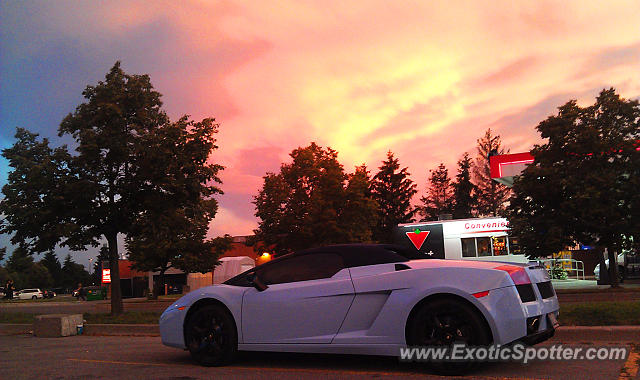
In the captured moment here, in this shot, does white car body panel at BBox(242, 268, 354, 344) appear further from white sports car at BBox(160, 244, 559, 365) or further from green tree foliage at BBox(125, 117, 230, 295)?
green tree foliage at BBox(125, 117, 230, 295)

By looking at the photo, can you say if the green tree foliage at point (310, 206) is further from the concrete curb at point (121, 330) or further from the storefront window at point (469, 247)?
the concrete curb at point (121, 330)

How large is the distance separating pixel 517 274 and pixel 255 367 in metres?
2.90

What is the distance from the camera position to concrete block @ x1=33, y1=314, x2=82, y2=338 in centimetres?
1077

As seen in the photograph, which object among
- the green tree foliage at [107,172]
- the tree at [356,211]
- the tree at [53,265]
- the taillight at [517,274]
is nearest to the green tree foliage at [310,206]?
the tree at [356,211]

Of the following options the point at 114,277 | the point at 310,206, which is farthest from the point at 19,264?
the point at 114,277

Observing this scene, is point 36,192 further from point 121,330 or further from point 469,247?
point 469,247

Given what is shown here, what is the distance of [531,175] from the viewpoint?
18047 millimetres

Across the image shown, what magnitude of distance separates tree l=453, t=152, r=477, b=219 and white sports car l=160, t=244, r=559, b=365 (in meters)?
68.1

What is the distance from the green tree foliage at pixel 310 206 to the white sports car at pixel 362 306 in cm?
2752

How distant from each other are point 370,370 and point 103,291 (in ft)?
154

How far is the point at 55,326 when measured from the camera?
10.8 meters

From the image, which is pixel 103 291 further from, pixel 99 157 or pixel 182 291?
pixel 99 157

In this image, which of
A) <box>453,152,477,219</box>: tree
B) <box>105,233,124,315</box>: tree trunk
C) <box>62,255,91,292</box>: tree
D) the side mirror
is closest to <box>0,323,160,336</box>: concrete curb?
<box>105,233,124,315</box>: tree trunk

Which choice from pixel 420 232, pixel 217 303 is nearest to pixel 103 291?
pixel 420 232
